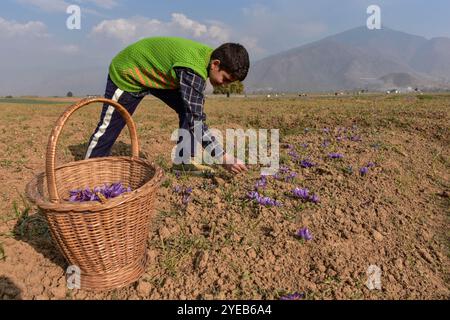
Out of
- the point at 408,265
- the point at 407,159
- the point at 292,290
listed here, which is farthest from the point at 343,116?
the point at 292,290

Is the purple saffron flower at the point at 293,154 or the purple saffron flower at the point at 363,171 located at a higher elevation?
the purple saffron flower at the point at 293,154

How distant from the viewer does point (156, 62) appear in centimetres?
391

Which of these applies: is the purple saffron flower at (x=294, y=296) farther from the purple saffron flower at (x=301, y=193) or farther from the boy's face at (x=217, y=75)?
the boy's face at (x=217, y=75)

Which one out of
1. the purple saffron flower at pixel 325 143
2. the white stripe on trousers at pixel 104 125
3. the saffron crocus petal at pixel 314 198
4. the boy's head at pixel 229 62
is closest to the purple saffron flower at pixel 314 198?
the saffron crocus petal at pixel 314 198

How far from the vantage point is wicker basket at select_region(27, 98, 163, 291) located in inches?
87.8

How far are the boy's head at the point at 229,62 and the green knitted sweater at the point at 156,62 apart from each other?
0.12 meters

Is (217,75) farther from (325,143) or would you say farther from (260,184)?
(325,143)

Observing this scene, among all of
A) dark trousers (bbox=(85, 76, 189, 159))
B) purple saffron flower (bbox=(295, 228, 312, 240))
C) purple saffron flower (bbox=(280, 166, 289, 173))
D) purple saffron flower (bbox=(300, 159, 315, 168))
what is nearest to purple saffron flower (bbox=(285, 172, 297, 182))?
purple saffron flower (bbox=(280, 166, 289, 173))

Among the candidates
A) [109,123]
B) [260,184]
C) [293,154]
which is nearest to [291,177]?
[260,184]

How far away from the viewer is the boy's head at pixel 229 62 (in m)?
3.43

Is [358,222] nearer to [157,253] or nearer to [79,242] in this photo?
[157,253]

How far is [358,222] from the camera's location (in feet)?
12.0

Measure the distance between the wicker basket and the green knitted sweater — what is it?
102 centimetres
